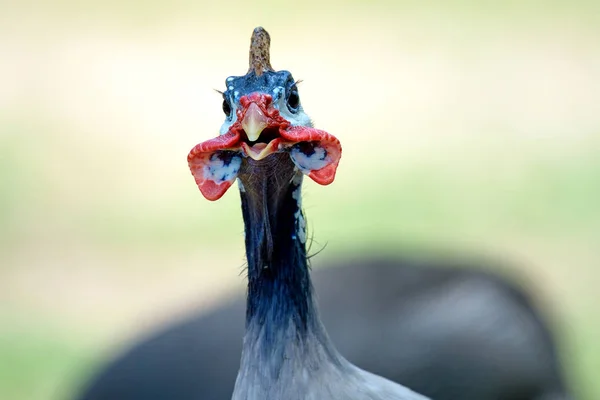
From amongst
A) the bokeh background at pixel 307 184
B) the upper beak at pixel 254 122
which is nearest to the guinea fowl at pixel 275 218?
the upper beak at pixel 254 122

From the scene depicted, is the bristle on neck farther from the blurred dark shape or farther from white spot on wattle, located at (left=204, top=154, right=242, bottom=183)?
the blurred dark shape

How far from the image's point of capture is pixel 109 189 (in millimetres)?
5570

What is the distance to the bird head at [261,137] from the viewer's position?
1.99 m

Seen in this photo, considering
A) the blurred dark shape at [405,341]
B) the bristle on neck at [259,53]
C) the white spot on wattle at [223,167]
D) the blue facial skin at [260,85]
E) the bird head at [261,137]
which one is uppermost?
the bristle on neck at [259,53]

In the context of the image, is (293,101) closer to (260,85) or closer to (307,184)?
(260,85)

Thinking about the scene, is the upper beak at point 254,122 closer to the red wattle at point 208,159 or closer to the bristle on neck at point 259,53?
the red wattle at point 208,159

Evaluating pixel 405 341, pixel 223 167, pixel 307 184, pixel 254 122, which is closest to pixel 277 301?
pixel 223 167

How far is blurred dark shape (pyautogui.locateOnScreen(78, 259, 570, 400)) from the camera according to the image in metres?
3.07

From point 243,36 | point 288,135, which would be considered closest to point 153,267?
point 243,36

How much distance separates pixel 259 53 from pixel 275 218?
35 cm

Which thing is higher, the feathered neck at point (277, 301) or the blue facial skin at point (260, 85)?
the blue facial skin at point (260, 85)

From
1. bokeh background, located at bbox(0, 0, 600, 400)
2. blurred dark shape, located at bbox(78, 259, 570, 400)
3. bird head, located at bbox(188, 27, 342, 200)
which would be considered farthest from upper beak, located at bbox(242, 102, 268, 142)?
bokeh background, located at bbox(0, 0, 600, 400)

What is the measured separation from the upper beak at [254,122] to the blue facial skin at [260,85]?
73 millimetres

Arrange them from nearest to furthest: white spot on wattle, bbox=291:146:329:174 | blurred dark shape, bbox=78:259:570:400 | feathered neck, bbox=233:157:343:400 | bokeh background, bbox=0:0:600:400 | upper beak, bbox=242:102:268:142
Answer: upper beak, bbox=242:102:268:142, white spot on wattle, bbox=291:146:329:174, feathered neck, bbox=233:157:343:400, blurred dark shape, bbox=78:259:570:400, bokeh background, bbox=0:0:600:400
